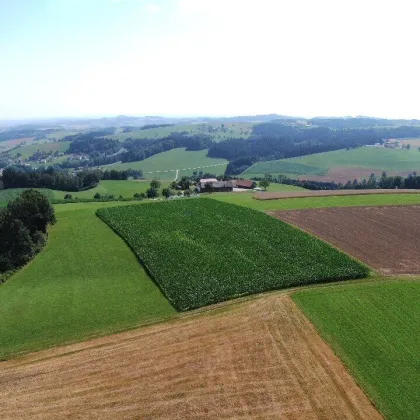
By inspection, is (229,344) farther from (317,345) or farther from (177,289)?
(177,289)

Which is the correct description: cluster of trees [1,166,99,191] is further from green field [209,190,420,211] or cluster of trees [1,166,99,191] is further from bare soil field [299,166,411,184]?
bare soil field [299,166,411,184]

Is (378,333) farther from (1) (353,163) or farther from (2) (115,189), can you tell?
(1) (353,163)

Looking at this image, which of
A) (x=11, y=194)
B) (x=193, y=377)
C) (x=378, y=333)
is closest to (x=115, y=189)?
(x=11, y=194)

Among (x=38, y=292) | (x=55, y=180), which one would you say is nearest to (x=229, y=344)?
(x=38, y=292)

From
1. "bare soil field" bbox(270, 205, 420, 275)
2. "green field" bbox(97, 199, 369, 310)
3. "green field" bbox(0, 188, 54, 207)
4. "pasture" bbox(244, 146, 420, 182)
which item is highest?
"bare soil field" bbox(270, 205, 420, 275)

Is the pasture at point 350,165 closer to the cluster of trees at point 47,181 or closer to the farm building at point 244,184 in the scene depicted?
the farm building at point 244,184

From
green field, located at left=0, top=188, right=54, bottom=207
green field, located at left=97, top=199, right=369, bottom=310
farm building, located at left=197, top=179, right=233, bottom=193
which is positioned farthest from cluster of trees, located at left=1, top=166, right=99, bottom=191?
green field, located at left=97, top=199, right=369, bottom=310

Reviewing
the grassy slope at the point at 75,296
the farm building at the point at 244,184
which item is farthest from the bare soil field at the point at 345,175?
the grassy slope at the point at 75,296
